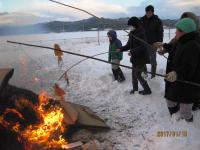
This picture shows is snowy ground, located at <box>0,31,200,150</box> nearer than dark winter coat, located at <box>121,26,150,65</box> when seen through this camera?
Yes

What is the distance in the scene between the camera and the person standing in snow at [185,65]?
5.05 meters

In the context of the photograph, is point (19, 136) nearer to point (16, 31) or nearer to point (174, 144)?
point (174, 144)

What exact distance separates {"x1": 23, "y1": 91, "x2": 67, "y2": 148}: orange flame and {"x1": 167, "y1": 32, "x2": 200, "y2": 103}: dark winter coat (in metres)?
2.08

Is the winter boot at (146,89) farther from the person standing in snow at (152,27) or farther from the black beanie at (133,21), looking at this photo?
the black beanie at (133,21)

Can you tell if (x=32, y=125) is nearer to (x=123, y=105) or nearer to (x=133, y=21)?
(x=123, y=105)

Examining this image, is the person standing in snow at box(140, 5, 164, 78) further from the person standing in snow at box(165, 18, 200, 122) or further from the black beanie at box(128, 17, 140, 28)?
the person standing in snow at box(165, 18, 200, 122)

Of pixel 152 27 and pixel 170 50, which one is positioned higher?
pixel 152 27

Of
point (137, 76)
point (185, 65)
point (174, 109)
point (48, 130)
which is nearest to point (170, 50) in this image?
point (185, 65)

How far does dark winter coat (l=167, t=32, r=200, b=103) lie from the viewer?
5059mm

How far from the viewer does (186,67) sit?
5.06 meters

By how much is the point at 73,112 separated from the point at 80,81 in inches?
151

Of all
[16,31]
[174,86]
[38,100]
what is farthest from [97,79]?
[174,86]

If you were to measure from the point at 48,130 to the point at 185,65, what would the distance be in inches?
102
